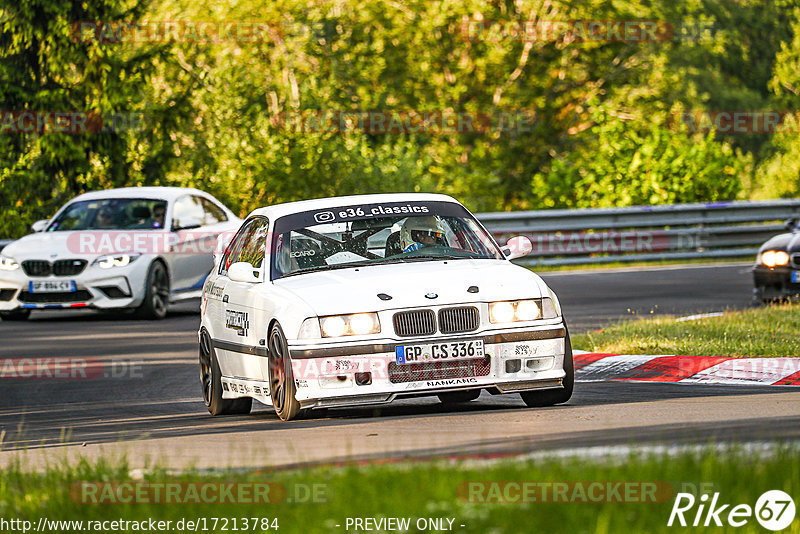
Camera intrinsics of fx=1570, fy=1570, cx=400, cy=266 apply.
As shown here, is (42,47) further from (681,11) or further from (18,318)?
(681,11)

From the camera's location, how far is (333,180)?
2870 centimetres

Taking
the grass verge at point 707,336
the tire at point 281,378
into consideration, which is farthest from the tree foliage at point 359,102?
the tire at point 281,378

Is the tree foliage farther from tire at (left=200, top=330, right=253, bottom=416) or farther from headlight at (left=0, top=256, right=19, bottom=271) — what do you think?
tire at (left=200, top=330, right=253, bottom=416)

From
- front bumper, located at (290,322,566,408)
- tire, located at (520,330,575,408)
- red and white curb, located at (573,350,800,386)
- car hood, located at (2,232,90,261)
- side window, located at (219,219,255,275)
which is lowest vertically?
car hood, located at (2,232,90,261)

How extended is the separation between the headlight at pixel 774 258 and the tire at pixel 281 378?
874 cm

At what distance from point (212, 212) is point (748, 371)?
32.7ft

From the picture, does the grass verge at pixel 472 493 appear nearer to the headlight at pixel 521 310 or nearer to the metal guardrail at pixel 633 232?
the headlight at pixel 521 310

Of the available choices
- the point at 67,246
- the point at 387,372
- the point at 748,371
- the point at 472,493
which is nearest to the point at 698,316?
the point at 748,371

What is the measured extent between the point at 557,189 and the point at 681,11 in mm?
13691

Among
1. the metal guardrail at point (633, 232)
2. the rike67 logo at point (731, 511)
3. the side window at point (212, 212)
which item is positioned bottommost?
the metal guardrail at point (633, 232)

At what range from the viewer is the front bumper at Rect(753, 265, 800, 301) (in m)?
17.0

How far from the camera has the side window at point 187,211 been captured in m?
Answer: 19.4

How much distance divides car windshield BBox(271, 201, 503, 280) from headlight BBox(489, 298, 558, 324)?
90cm

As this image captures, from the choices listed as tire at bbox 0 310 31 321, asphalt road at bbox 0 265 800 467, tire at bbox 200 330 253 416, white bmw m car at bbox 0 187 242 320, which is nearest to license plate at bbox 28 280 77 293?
white bmw m car at bbox 0 187 242 320
